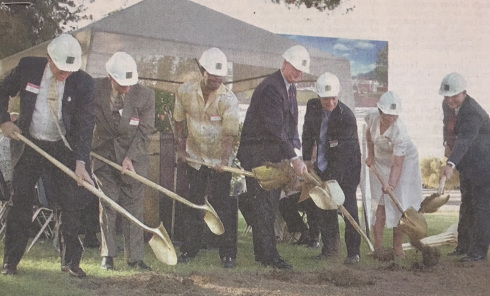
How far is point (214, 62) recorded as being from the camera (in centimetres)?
360

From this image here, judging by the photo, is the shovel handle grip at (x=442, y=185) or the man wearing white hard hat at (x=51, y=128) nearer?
the man wearing white hard hat at (x=51, y=128)

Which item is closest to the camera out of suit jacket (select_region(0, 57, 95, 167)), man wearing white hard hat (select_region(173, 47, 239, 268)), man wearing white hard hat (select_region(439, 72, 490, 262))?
suit jacket (select_region(0, 57, 95, 167))

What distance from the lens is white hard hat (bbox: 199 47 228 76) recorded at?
3.59 meters

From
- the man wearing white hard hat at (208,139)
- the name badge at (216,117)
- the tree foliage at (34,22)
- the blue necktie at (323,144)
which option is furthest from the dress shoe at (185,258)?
the tree foliage at (34,22)

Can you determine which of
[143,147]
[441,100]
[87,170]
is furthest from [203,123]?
[441,100]

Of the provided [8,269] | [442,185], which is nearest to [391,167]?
[442,185]

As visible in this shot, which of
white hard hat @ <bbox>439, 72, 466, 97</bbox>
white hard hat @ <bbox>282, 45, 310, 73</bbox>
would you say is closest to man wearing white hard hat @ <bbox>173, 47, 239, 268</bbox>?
white hard hat @ <bbox>282, 45, 310, 73</bbox>

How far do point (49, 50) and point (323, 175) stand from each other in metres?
1.54

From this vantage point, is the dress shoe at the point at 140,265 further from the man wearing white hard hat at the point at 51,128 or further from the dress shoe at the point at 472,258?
the dress shoe at the point at 472,258

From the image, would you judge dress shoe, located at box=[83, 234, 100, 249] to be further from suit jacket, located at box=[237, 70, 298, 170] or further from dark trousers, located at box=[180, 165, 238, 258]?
suit jacket, located at box=[237, 70, 298, 170]

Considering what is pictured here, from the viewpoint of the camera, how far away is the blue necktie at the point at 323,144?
153 inches

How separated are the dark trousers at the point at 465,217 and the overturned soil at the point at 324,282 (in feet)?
0.36

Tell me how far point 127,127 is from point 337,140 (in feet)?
3.73

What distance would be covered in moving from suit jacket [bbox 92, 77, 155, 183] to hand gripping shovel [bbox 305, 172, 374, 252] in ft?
2.98
